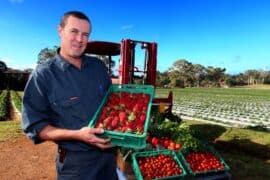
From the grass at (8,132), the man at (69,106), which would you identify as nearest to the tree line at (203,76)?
the grass at (8,132)

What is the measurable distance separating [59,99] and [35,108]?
0.17 metres

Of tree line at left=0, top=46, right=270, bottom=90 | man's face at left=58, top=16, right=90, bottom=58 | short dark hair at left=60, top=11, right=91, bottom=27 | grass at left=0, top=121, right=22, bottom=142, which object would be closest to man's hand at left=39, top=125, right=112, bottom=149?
man's face at left=58, top=16, right=90, bottom=58

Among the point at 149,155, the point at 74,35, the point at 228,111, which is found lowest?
the point at 228,111

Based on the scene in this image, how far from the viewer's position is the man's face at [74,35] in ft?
7.16

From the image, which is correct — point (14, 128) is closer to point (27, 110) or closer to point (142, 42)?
point (142, 42)

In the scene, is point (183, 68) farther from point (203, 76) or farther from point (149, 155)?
point (149, 155)

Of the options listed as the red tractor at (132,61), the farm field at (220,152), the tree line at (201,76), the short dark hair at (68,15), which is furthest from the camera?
the tree line at (201,76)

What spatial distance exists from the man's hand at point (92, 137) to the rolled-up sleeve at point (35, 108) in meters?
0.29

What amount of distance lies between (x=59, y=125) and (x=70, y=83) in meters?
0.31

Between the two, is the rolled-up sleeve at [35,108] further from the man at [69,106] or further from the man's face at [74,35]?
the man's face at [74,35]

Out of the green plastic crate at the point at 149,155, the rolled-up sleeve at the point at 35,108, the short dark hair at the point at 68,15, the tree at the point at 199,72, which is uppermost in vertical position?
the tree at the point at 199,72

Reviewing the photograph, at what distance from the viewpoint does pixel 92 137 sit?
211cm

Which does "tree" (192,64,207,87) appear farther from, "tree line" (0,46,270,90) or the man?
the man

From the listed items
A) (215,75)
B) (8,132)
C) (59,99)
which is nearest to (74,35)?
(59,99)
